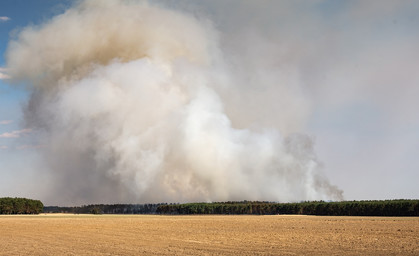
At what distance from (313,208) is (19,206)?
7497cm

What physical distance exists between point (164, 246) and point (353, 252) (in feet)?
36.4

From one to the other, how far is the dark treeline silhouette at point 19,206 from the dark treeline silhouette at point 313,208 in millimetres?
34250

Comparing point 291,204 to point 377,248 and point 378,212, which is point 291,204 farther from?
point 377,248

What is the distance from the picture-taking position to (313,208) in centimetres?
10400

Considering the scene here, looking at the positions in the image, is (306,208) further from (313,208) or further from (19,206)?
(19,206)

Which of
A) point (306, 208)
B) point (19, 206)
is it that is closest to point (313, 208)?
point (306, 208)

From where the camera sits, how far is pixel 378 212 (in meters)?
90.5

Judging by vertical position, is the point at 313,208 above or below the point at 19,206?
below

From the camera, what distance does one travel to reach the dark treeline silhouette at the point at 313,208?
87.6 meters

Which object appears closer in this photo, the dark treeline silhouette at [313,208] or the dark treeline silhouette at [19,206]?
the dark treeline silhouette at [313,208]

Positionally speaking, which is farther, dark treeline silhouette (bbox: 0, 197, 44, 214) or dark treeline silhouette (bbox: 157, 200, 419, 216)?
dark treeline silhouette (bbox: 0, 197, 44, 214)

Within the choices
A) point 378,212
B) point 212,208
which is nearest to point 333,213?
point 378,212

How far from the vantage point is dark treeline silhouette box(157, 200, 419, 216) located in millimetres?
87562

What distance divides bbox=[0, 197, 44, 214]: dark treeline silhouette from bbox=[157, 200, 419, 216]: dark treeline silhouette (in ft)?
112
